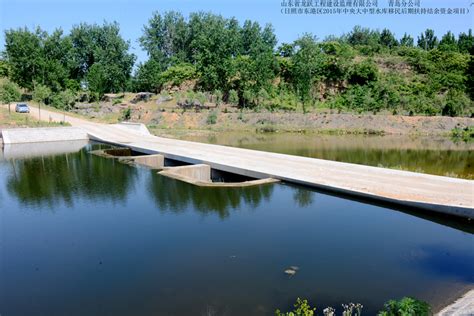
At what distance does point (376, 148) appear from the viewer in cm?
2186

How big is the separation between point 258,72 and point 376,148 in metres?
19.5

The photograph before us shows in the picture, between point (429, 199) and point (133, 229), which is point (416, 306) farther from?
point (133, 229)

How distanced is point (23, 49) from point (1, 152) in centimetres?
2270

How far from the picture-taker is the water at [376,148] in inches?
662

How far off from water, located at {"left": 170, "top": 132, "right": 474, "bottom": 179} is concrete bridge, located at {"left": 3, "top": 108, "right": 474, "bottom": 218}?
290 cm

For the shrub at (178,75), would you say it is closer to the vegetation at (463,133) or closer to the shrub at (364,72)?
the shrub at (364,72)

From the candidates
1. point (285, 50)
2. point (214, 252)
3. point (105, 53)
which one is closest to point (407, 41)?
point (285, 50)

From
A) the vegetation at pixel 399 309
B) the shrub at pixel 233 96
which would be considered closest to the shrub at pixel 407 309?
the vegetation at pixel 399 309

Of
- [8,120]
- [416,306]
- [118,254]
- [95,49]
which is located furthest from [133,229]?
[95,49]

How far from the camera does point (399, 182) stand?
37.8 ft

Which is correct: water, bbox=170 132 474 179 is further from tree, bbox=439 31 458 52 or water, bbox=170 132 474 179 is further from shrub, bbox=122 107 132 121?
tree, bbox=439 31 458 52

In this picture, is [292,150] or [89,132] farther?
[89,132]

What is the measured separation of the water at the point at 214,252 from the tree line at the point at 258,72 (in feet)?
84.1

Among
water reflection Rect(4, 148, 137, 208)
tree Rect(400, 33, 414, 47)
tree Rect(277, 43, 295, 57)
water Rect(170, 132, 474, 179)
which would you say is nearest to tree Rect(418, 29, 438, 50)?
tree Rect(400, 33, 414, 47)
